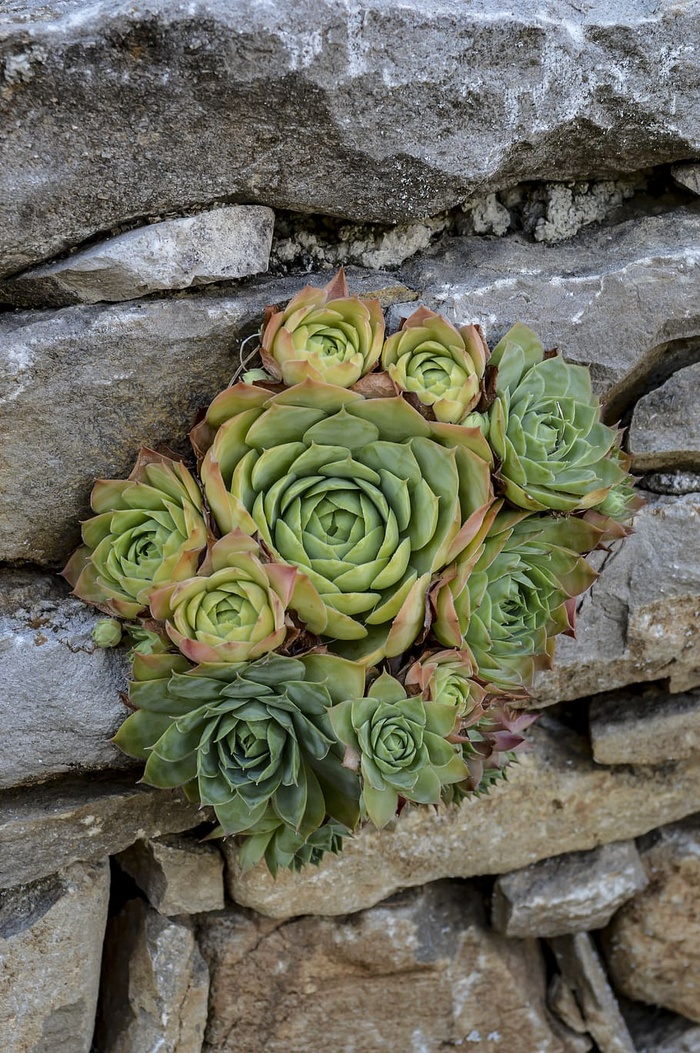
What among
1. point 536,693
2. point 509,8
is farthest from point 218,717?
point 509,8

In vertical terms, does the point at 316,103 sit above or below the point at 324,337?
above

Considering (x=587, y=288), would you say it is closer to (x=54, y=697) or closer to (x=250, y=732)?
(x=250, y=732)

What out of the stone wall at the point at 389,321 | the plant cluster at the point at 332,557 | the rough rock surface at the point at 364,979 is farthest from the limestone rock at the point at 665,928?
the plant cluster at the point at 332,557

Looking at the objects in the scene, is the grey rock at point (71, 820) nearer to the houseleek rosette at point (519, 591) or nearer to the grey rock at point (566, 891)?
the houseleek rosette at point (519, 591)

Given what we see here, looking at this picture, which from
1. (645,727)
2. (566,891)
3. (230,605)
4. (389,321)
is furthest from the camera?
(566,891)

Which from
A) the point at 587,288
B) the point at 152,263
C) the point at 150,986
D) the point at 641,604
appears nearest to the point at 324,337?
the point at 152,263

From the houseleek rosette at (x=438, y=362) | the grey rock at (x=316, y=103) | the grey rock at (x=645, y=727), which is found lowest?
the grey rock at (x=645, y=727)

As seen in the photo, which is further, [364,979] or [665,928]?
[665,928]

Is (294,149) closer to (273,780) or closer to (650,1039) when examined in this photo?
(273,780)
